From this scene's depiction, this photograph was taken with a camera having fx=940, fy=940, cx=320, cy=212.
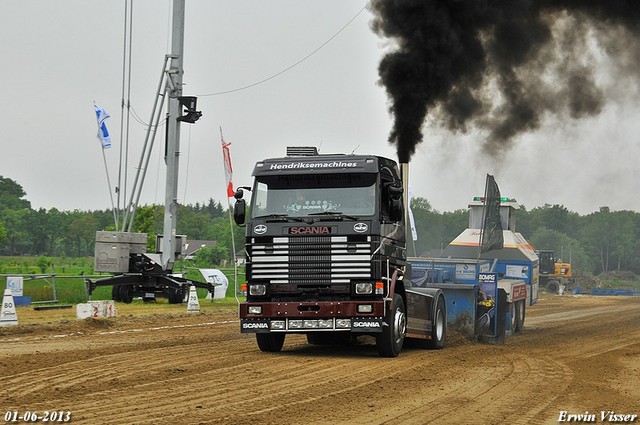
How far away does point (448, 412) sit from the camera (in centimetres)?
1034

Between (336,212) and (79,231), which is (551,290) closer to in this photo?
(336,212)

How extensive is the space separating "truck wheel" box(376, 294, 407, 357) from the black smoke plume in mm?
5476

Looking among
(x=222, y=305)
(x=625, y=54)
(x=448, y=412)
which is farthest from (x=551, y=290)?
(x=448, y=412)

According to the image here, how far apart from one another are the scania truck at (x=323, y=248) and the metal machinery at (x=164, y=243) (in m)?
16.0

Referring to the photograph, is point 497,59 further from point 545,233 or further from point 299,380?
point 545,233

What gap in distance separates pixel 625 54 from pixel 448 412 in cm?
1619

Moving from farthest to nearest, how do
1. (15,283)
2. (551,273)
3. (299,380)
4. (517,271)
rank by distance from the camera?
(551,273) < (15,283) < (517,271) < (299,380)

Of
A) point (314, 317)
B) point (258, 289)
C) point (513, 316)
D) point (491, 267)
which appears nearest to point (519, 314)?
point (513, 316)

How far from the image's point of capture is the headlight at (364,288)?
52.0 ft

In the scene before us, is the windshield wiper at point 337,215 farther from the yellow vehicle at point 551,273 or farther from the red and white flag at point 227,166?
the yellow vehicle at point 551,273

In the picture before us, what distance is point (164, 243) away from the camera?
108ft

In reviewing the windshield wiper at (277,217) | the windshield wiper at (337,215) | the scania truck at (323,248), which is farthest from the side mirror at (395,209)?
the windshield wiper at (277,217)

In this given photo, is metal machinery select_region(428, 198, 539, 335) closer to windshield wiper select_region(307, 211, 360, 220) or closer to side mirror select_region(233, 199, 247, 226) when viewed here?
windshield wiper select_region(307, 211, 360, 220)

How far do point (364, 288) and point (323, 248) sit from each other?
966 mm
